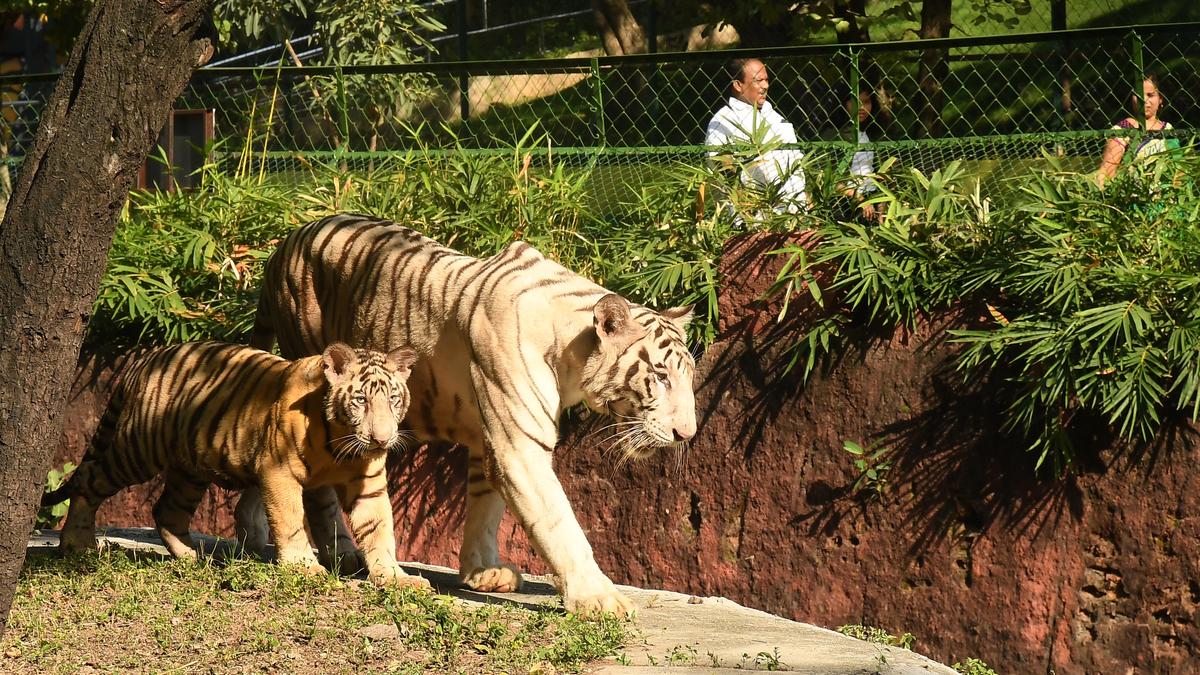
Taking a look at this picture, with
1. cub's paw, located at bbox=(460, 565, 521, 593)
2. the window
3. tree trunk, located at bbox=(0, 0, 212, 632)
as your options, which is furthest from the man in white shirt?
tree trunk, located at bbox=(0, 0, 212, 632)

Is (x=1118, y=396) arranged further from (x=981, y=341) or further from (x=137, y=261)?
(x=137, y=261)

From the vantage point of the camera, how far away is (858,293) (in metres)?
6.36

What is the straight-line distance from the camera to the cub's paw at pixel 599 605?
5.09 meters

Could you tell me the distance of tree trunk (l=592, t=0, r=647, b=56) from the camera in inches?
559

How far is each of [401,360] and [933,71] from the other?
169 inches

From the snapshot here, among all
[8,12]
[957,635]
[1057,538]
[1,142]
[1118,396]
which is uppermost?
[8,12]

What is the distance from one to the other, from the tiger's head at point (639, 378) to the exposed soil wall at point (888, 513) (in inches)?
49.9

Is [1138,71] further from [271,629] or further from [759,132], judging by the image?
[271,629]

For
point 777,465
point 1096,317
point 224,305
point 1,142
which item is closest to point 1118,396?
point 1096,317

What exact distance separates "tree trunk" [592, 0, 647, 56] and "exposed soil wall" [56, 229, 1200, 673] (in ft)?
25.4

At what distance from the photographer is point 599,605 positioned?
5117 millimetres

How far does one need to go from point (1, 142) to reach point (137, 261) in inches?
106

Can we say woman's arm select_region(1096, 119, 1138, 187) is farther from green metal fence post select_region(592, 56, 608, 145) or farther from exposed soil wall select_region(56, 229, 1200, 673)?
green metal fence post select_region(592, 56, 608, 145)

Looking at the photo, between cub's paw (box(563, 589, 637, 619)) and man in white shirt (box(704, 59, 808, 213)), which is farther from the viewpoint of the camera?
man in white shirt (box(704, 59, 808, 213))
